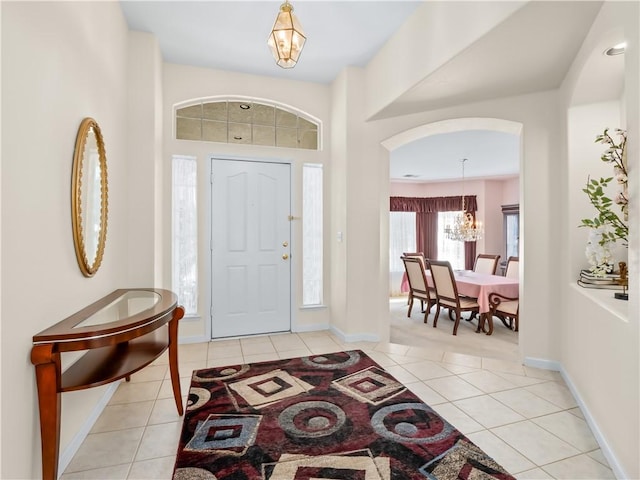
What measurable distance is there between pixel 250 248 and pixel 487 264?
4391mm

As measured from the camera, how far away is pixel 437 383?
2809 millimetres

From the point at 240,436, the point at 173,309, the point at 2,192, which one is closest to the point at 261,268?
the point at 173,309

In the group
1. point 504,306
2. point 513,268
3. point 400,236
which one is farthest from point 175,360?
point 400,236

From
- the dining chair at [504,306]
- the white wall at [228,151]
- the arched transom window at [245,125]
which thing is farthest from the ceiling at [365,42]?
the dining chair at [504,306]

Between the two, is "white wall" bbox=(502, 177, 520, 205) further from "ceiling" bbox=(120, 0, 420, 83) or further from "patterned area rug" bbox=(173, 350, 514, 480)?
"patterned area rug" bbox=(173, 350, 514, 480)

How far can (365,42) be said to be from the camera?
334cm

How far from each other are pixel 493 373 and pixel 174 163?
12.4 feet

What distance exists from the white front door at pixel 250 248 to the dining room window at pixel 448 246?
565 centimetres

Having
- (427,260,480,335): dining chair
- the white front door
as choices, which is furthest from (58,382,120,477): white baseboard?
(427,260,480,335): dining chair

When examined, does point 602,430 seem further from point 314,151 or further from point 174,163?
point 174,163

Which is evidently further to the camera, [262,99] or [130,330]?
[262,99]

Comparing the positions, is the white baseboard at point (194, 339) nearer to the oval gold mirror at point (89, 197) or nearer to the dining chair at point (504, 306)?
the oval gold mirror at point (89, 197)

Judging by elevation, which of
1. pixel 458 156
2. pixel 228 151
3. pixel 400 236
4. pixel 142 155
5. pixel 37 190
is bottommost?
pixel 400 236

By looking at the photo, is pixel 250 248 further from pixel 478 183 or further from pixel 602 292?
pixel 478 183
